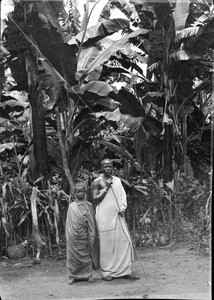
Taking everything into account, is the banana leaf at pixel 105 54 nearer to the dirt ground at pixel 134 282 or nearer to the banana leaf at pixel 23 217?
the banana leaf at pixel 23 217

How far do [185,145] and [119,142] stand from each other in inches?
43.8

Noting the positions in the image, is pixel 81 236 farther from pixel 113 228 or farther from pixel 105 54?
pixel 105 54

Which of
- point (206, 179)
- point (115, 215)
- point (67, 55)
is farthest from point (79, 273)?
point (67, 55)

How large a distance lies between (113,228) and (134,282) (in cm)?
68

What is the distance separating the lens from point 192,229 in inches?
225

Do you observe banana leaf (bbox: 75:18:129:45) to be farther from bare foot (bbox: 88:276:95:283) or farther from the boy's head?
bare foot (bbox: 88:276:95:283)

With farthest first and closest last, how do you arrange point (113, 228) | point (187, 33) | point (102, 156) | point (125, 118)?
point (187, 33) → point (125, 118) → point (102, 156) → point (113, 228)

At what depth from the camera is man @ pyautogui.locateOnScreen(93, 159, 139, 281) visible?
18.2ft

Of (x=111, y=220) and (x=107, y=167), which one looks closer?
(x=107, y=167)

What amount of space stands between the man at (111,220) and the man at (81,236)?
11 cm

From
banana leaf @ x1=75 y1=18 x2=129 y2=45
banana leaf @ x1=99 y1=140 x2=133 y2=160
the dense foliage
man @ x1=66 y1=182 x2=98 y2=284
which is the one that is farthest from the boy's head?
banana leaf @ x1=75 y1=18 x2=129 y2=45

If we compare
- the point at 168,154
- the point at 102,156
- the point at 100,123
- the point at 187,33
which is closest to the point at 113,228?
the point at 168,154

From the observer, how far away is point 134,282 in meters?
5.15

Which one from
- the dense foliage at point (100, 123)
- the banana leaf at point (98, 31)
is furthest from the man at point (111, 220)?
the banana leaf at point (98, 31)
